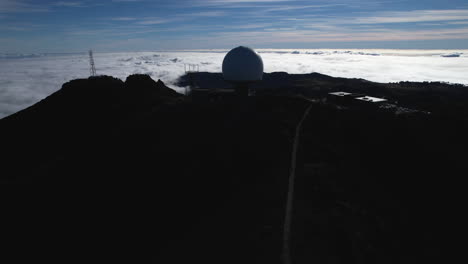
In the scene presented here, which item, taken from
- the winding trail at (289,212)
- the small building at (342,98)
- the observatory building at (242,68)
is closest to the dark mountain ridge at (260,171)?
the winding trail at (289,212)

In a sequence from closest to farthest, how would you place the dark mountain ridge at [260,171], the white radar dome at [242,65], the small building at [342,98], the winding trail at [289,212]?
the winding trail at [289,212] → the dark mountain ridge at [260,171] → the white radar dome at [242,65] → the small building at [342,98]

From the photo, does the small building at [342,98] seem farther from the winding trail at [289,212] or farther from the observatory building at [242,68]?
the winding trail at [289,212]

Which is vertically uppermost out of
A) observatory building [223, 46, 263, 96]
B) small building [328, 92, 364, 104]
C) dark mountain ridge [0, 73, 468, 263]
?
observatory building [223, 46, 263, 96]

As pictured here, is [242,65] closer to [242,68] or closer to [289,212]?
[242,68]

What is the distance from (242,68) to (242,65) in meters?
0.45

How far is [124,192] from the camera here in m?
26.2

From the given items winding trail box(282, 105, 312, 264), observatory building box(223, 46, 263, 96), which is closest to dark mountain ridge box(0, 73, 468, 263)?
winding trail box(282, 105, 312, 264)

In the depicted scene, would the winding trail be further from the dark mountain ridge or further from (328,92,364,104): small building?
(328,92,364,104): small building

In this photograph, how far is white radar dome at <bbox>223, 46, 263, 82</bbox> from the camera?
142 ft

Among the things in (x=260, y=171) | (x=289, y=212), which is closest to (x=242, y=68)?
(x=260, y=171)

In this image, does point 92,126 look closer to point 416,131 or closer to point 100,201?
point 100,201

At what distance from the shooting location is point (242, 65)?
43.2 meters

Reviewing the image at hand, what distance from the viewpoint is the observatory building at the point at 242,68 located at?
4341 cm

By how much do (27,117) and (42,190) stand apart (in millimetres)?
37535
